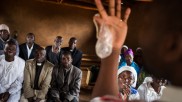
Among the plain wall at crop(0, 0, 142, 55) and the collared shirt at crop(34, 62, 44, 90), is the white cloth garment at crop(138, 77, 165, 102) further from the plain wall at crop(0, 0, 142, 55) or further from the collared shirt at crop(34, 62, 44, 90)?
the plain wall at crop(0, 0, 142, 55)

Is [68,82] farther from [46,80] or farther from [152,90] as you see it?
[152,90]

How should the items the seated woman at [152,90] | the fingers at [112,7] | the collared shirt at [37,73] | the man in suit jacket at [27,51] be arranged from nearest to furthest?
1. the fingers at [112,7]
2. the seated woman at [152,90]
3. the collared shirt at [37,73]
4. the man in suit jacket at [27,51]

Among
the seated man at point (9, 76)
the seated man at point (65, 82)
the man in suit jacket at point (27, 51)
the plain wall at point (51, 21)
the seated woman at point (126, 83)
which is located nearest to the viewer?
the seated woman at point (126, 83)

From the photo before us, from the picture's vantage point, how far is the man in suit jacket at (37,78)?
5.43 metres

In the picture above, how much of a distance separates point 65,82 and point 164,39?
16.6ft

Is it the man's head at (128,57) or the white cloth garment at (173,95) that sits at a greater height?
the white cloth garment at (173,95)

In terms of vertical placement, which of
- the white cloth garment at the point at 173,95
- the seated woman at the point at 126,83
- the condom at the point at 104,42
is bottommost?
the seated woman at the point at 126,83

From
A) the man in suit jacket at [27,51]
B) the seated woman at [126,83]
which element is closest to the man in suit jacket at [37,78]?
the man in suit jacket at [27,51]

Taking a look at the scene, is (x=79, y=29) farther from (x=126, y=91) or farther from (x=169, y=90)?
(x=169, y=90)

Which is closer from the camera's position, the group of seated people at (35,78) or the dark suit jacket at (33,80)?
the group of seated people at (35,78)

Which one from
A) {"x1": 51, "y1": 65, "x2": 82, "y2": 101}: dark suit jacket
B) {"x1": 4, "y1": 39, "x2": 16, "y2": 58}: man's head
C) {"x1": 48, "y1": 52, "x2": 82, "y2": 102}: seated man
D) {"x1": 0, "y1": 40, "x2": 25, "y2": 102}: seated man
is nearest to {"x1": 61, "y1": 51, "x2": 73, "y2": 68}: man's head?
{"x1": 48, "y1": 52, "x2": 82, "y2": 102}: seated man

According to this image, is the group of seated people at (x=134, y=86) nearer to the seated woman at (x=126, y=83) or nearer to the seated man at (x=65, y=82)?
the seated woman at (x=126, y=83)

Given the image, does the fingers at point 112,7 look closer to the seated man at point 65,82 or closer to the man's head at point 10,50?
the man's head at point 10,50

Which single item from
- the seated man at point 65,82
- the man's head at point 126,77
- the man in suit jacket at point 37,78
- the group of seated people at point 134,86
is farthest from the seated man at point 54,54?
the man's head at point 126,77
